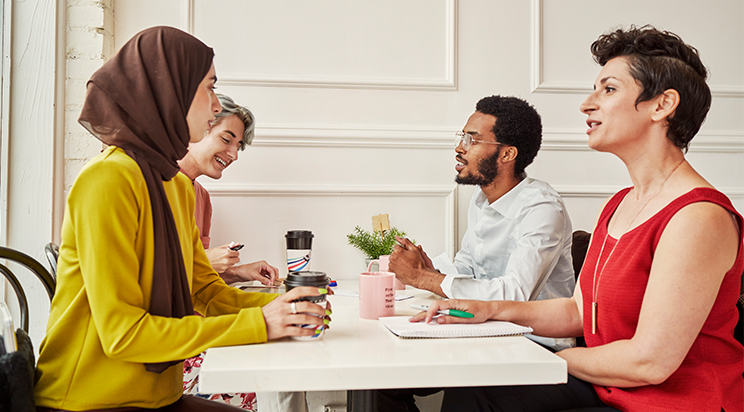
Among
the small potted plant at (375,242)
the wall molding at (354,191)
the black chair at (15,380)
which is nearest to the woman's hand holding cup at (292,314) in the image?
the black chair at (15,380)

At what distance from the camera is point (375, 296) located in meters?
1.30

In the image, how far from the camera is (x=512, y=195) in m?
2.05

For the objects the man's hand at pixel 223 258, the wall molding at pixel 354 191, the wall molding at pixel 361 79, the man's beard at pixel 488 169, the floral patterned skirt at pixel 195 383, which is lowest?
the floral patterned skirt at pixel 195 383

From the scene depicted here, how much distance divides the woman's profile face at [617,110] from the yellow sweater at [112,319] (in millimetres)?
1005

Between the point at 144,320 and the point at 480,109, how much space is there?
5.78 feet

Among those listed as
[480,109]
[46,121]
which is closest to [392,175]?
[480,109]

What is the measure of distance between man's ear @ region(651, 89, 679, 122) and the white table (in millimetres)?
686

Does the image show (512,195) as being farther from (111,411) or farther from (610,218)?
(111,411)

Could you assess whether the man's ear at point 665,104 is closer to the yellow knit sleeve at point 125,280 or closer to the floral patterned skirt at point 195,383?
the yellow knit sleeve at point 125,280

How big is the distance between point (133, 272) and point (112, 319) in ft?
0.31

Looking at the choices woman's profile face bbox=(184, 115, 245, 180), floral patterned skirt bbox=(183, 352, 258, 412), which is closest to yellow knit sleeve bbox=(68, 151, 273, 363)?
floral patterned skirt bbox=(183, 352, 258, 412)

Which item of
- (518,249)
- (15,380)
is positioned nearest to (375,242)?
(518,249)

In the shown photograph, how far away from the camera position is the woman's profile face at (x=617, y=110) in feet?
4.23

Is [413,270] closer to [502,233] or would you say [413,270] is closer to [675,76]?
[502,233]
